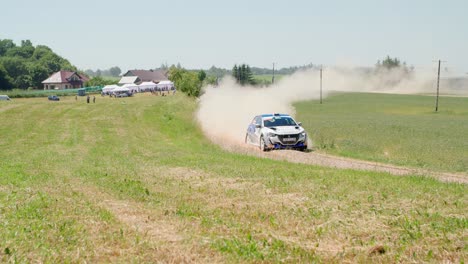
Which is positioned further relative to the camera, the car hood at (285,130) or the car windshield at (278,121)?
the car windshield at (278,121)

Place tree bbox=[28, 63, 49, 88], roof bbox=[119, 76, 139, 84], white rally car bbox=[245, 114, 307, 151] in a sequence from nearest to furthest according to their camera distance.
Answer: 1. white rally car bbox=[245, 114, 307, 151]
2. tree bbox=[28, 63, 49, 88]
3. roof bbox=[119, 76, 139, 84]

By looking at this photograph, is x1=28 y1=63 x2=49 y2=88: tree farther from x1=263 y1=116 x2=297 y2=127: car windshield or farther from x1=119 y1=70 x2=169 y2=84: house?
x1=263 y1=116 x2=297 y2=127: car windshield

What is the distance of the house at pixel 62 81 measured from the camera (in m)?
149

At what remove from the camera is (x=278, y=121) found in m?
27.8

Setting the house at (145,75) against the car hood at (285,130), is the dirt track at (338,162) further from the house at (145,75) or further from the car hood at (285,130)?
the house at (145,75)

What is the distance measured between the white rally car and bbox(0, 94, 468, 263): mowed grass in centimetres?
649

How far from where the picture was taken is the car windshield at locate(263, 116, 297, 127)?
27531mm

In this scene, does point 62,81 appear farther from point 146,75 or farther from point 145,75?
point 146,75

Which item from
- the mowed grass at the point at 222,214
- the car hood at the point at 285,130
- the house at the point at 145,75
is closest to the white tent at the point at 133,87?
the house at the point at 145,75

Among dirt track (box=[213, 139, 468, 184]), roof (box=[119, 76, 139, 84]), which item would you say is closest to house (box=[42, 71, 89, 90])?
roof (box=[119, 76, 139, 84])

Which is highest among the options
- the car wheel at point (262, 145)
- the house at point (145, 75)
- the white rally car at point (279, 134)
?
the house at point (145, 75)

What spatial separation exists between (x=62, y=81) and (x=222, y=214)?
147 meters

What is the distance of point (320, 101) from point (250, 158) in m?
81.1

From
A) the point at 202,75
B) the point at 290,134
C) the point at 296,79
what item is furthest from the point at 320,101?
the point at 290,134
